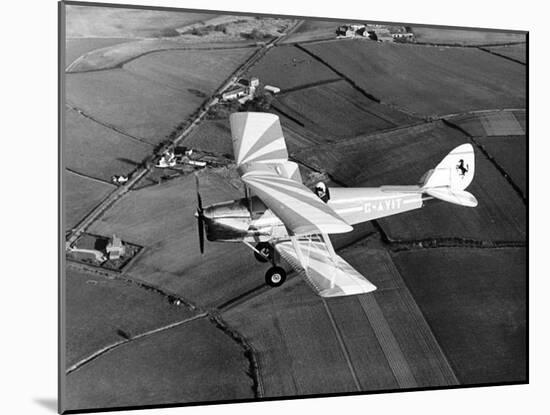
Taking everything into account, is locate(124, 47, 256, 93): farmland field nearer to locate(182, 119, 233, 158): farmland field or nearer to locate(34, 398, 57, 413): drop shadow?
locate(182, 119, 233, 158): farmland field

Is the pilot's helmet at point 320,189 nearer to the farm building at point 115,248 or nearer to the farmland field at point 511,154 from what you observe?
the farm building at point 115,248

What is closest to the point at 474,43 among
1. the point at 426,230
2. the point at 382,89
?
the point at 382,89

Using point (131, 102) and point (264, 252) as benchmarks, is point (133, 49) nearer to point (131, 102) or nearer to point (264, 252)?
point (131, 102)

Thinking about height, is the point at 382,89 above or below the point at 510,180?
above

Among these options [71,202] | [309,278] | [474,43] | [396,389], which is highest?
[474,43]

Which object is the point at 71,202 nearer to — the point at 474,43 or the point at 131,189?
the point at 131,189

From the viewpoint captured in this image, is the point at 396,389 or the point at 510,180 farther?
the point at 510,180

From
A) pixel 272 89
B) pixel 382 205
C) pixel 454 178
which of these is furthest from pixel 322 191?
pixel 454 178
